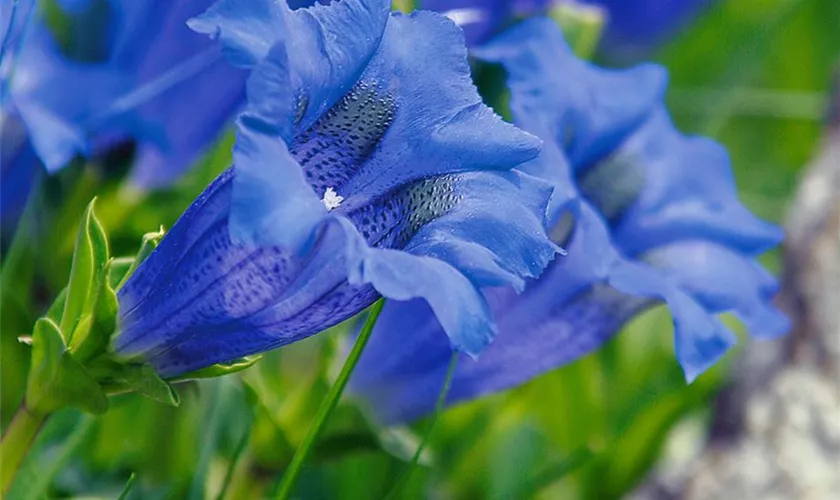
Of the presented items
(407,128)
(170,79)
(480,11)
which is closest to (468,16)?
(480,11)

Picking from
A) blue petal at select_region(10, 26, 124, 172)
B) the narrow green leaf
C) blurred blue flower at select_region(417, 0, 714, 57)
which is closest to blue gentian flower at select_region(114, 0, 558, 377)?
the narrow green leaf

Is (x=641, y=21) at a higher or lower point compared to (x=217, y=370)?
lower

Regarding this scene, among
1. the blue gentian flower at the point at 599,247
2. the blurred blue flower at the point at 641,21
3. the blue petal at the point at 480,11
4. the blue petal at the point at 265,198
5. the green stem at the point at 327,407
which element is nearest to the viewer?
the blue petal at the point at 265,198

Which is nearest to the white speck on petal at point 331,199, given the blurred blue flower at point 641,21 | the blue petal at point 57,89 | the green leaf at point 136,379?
the green leaf at point 136,379

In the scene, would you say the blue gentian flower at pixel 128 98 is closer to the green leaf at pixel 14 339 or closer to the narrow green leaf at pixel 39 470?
the green leaf at pixel 14 339

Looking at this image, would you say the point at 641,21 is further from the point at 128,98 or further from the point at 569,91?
the point at 128,98

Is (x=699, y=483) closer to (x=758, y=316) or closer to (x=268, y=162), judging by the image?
(x=758, y=316)

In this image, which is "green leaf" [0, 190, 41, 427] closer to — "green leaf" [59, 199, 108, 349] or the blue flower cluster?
the blue flower cluster
